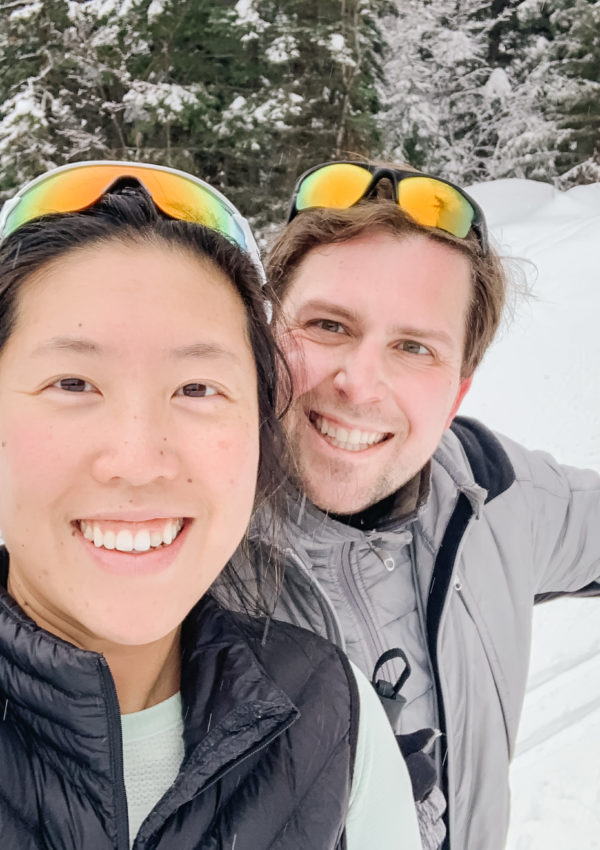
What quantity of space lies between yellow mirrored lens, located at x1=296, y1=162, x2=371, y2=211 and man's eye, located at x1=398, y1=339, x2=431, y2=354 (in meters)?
0.47

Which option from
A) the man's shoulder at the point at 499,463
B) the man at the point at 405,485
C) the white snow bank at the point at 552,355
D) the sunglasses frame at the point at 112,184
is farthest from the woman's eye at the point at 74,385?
the white snow bank at the point at 552,355

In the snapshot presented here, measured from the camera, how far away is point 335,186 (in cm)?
219

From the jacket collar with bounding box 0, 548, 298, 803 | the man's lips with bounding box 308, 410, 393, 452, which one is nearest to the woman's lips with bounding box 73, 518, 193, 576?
the jacket collar with bounding box 0, 548, 298, 803

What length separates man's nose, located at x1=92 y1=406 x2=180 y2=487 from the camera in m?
1.02

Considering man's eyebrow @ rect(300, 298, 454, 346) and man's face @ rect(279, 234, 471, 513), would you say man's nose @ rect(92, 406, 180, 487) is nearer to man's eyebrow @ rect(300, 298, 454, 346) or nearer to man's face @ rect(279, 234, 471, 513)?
man's face @ rect(279, 234, 471, 513)

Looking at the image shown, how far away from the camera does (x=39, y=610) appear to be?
116 cm

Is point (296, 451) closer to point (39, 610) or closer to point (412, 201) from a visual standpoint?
point (412, 201)

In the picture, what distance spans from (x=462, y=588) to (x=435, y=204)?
3.64ft

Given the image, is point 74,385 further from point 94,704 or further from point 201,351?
point 94,704

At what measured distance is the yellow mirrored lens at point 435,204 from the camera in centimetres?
207

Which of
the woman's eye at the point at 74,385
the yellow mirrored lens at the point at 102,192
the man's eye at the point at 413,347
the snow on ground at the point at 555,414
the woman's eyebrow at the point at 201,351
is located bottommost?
the snow on ground at the point at 555,414

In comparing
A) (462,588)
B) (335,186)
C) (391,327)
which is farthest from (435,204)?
(462,588)

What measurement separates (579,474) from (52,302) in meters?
2.00

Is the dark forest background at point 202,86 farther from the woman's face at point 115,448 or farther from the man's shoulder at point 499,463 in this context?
the woman's face at point 115,448
